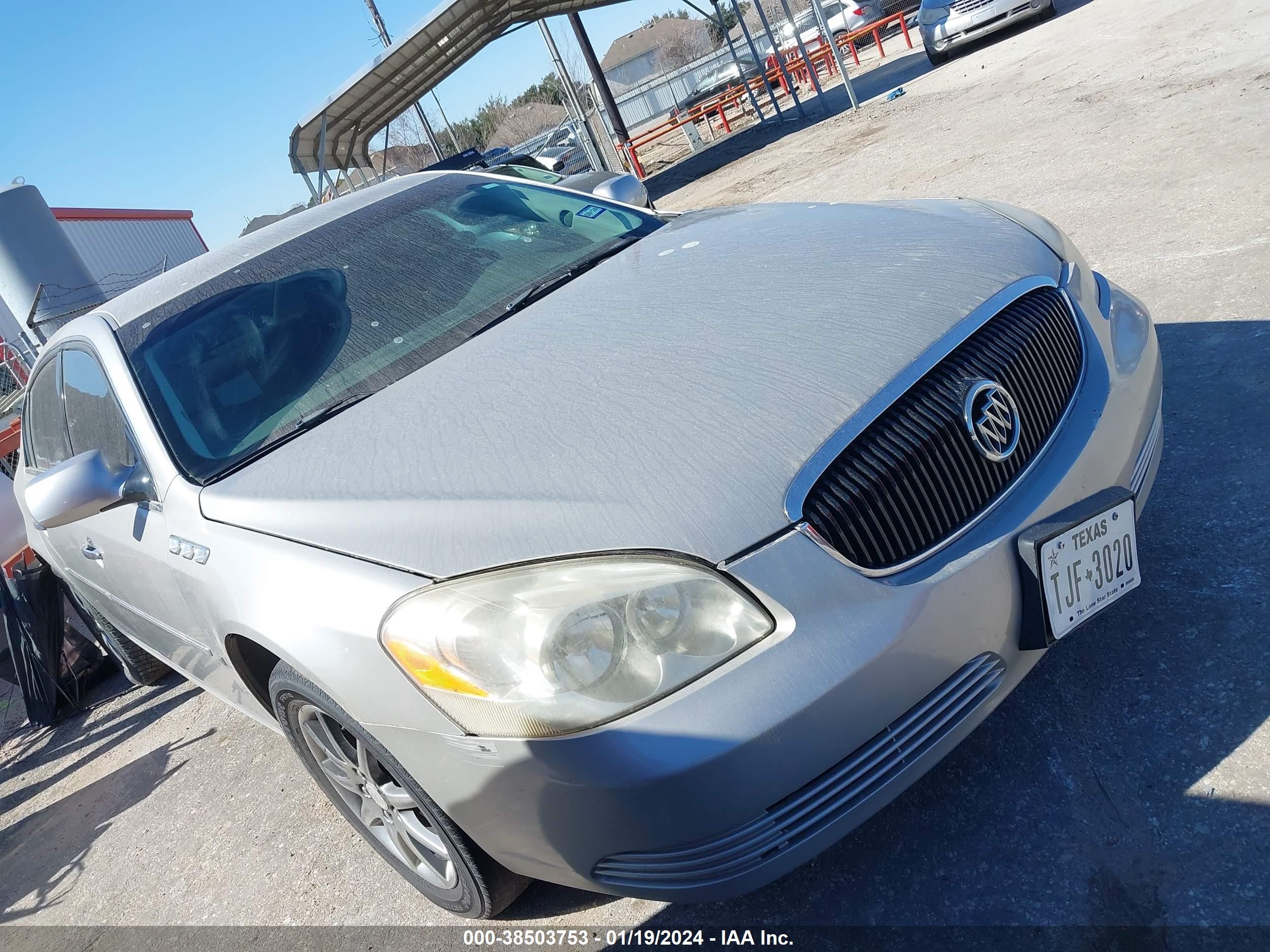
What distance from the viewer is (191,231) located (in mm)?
36281

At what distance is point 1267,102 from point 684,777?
629 cm

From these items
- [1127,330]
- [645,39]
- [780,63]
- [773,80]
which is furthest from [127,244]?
[645,39]

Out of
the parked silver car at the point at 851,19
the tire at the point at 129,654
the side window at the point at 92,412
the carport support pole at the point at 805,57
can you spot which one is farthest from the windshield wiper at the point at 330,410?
the parked silver car at the point at 851,19

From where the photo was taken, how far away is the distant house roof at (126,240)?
83.4ft

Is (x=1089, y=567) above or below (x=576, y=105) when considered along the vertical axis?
below

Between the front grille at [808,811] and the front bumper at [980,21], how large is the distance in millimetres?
14052

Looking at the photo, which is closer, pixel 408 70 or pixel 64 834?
pixel 64 834

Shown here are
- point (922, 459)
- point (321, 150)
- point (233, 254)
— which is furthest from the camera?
point (321, 150)

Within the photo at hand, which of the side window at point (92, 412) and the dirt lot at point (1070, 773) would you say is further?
the side window at point (92, 412)

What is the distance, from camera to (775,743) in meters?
1.56

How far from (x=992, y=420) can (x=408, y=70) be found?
15.1 metres

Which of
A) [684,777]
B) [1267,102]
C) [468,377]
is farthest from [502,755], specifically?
[1267,102]

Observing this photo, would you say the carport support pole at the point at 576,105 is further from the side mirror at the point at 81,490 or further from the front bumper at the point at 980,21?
the side mirror at the point at 81,490

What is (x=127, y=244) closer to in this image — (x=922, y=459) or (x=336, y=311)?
(x=336, y=311)
